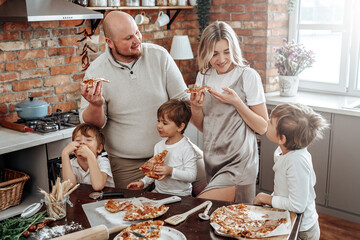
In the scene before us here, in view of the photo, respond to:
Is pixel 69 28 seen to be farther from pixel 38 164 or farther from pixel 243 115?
pixel 243 115

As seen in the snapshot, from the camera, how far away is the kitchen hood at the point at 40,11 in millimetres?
2670

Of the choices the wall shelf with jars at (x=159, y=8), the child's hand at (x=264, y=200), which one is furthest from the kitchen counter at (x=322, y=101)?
the child's hand at (x=264, y=200)

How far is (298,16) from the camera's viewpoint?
155 inches

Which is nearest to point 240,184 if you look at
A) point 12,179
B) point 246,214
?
point 246,214

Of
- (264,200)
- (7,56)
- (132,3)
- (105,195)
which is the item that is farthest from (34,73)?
(264,200)

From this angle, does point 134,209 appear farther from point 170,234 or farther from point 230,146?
point 230,146

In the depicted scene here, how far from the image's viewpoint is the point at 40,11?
8.92ft

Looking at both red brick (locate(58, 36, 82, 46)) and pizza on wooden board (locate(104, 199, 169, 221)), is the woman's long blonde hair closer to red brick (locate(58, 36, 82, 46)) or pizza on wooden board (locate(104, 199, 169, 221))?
pizza on wooden board (locate(104, 199, 169, 221))

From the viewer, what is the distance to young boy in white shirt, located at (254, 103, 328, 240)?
5.46 ft

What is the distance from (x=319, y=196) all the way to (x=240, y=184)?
149cm

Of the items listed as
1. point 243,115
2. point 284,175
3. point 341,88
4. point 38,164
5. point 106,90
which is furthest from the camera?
point 341,88

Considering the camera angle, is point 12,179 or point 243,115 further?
point 12,179

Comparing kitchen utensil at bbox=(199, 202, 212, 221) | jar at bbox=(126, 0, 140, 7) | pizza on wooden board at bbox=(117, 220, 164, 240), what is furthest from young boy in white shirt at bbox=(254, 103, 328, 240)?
jar at bbox=(126, 0, 140, 7)

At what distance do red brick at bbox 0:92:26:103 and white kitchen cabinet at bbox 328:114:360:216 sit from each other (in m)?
2.50
